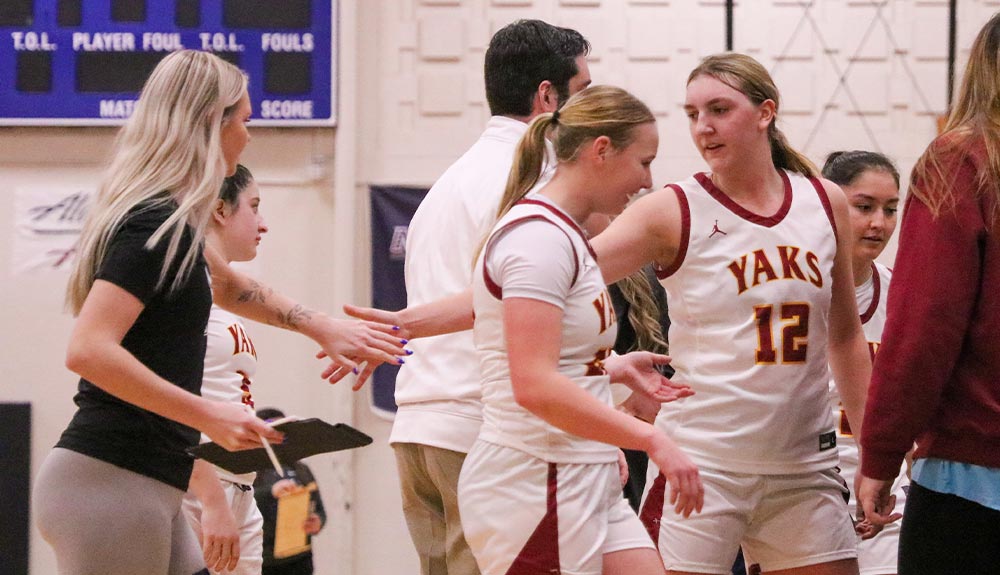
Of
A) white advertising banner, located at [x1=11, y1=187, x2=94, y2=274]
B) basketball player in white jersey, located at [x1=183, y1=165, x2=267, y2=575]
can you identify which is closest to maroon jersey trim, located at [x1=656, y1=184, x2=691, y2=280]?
basketball player in white jersey, located at [x1=183, y1=165, x2=267, y2=575]

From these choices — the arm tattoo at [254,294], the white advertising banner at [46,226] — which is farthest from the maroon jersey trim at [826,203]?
the white advertising banner at [46,226]

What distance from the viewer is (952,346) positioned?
222cm

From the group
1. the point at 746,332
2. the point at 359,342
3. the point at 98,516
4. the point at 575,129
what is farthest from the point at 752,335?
the point at 98,516

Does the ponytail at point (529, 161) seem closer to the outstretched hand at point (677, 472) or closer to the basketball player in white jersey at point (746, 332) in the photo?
the basketball player in white jersey at point (746, 332)

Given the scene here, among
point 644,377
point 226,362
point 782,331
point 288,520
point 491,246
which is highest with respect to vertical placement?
point 491,246

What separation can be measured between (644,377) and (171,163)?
1.11m

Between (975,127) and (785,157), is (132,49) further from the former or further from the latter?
(975,127)

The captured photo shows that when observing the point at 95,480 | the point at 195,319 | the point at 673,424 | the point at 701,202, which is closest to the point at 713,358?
the point at 673,424

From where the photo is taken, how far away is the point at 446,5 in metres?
6.96

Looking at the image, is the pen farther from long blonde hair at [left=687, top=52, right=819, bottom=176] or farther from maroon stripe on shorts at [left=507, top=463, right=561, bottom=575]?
long blonde hair at [left=687, top=52, right=819, bottom=176]

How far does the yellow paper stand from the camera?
4.02 metres

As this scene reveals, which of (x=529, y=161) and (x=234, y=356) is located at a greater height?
(x=529, y=161)

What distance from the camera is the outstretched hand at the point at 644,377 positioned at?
8.82 ft

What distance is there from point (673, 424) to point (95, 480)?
1.27 meters
